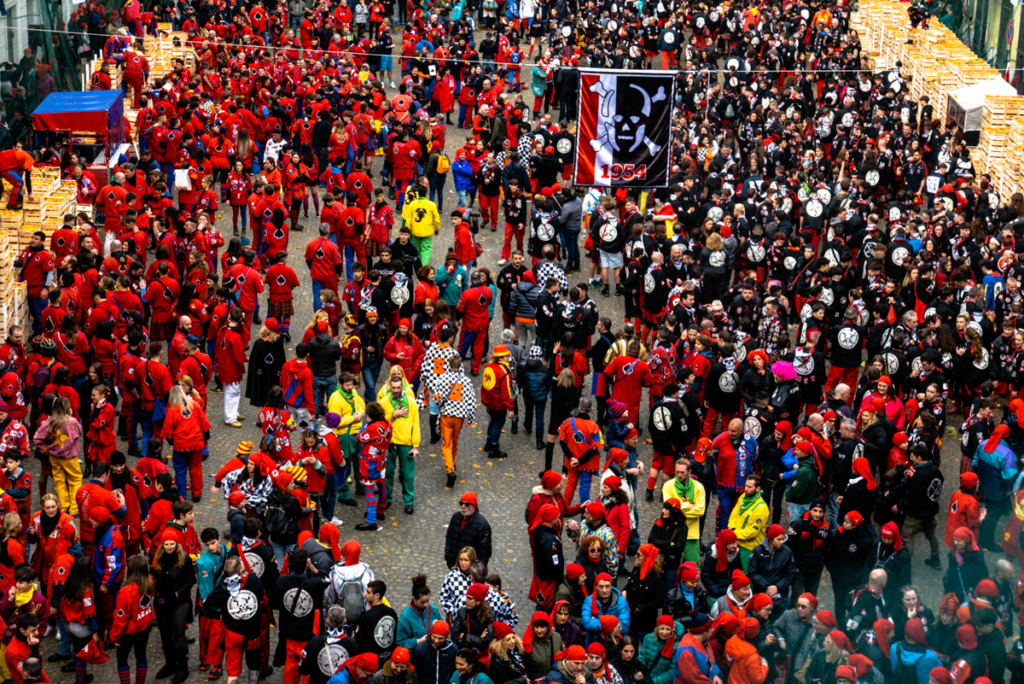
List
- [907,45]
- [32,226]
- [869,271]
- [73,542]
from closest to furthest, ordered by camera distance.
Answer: [73,542] → [869,271] → [32,226] → [907,45]

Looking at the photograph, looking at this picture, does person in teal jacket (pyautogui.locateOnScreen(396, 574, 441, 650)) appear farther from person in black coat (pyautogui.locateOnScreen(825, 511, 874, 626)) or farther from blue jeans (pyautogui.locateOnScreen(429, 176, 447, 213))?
blue jeans (pyautogui.locateOnScreen(429, 176, 447, 213))

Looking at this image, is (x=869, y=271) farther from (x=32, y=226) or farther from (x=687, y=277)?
(x=32, y=226)

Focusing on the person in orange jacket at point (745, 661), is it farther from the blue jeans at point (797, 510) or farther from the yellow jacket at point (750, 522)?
the blue jeans at point (797, 510)

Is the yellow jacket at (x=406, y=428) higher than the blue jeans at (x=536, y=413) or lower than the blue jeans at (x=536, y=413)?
higher

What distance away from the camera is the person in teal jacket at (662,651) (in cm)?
1045

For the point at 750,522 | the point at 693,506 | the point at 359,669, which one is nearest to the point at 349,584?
the point at 359,669

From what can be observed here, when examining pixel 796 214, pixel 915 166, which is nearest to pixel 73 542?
pixel 796 214

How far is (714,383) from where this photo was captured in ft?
49.2

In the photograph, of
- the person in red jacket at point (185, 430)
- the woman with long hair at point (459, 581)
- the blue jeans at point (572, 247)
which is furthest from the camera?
the blue jeans at point (572, 247)

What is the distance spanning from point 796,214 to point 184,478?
1181 centimetres

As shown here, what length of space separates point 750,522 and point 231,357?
6539 millimetres

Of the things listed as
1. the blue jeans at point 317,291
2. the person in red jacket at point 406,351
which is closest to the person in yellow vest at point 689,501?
the person in red jacket at point 406,351

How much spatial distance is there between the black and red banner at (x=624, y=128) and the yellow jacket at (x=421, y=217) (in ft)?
10.9

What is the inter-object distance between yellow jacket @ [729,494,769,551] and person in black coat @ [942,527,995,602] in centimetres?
170
